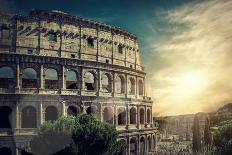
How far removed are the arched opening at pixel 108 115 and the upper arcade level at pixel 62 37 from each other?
4761 millimetres

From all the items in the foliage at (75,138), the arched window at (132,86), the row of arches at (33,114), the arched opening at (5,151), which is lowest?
the arched opening at (5,151)

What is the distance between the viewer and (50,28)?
91.6 feet

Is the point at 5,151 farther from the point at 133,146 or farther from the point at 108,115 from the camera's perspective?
the point at 133,146

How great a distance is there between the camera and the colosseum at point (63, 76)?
25562mm

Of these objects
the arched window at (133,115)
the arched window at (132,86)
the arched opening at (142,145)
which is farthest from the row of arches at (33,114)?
the arched opening at (142,145)

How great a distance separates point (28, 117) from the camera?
86.5 feet

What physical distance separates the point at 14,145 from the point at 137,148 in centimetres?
1317

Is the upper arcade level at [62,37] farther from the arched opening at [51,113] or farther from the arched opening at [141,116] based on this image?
the arched opening at [141,116]

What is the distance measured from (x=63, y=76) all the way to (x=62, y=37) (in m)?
3.69

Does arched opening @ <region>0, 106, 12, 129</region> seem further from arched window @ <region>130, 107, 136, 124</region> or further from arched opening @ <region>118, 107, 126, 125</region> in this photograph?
arched window @ <region>130, 107, 136, 124</region>

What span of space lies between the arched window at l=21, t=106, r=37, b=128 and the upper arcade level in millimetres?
4837

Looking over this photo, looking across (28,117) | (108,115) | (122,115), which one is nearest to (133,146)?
(122,115)

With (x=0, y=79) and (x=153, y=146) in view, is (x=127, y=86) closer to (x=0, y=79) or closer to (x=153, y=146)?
(x=153, y=146)

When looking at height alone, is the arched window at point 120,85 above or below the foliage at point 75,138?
above
